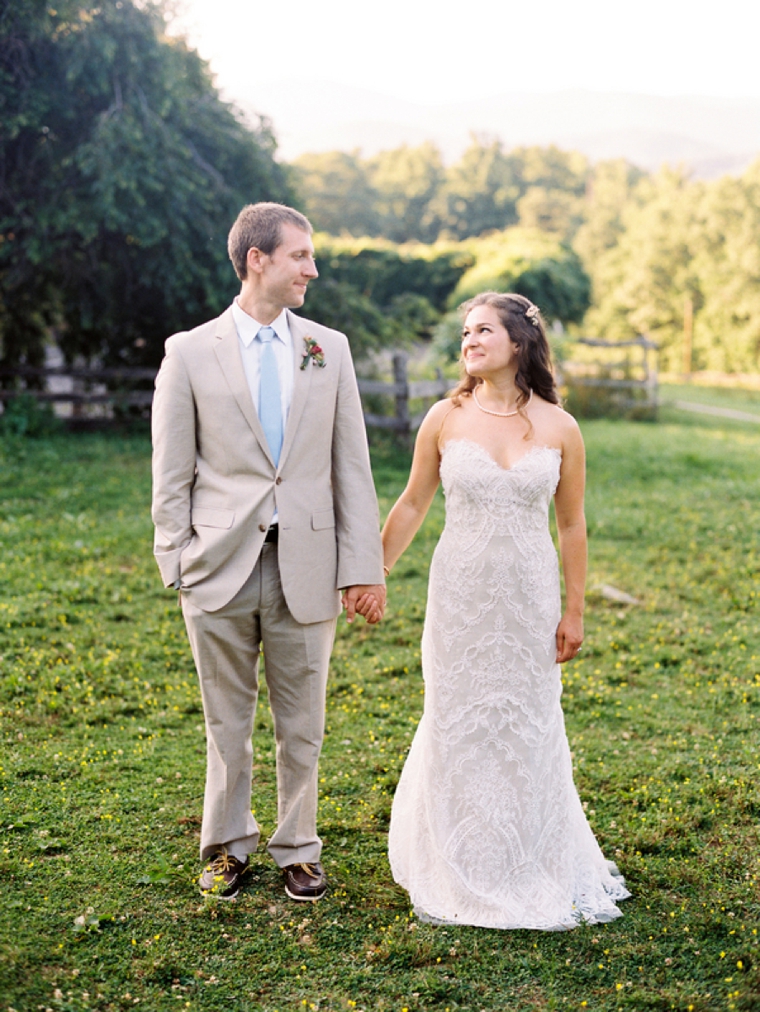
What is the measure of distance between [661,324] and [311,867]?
48577mm

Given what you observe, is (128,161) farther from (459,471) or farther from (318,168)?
(318,168)

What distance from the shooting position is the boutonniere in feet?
11.5

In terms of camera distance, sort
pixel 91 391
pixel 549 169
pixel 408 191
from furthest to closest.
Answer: pixel 549 169
pixel 408 191
pixel 91 391

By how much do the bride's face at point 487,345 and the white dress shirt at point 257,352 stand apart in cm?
70

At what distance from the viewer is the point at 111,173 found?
1285 centimetres

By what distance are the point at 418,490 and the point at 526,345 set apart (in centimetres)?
74

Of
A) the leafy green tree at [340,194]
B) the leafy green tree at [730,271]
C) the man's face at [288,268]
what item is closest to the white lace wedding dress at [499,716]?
the man's face at [288,268]

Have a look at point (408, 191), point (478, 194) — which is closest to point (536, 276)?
point (408, 191)

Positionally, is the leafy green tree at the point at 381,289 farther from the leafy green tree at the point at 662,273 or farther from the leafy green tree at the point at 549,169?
the leafy green tree at the point at 549,169

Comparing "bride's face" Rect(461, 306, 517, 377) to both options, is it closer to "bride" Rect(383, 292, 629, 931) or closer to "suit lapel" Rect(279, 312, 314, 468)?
"bride" Rect(383, 292, 629, 931)

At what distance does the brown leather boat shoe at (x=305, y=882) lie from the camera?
3693 mm

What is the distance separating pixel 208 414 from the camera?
135 inches

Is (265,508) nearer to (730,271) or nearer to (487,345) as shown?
(487,345)

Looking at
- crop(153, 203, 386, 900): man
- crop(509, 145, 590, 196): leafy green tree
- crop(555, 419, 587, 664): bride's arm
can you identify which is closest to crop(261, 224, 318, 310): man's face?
crop(153, 203, 386, 900): man
